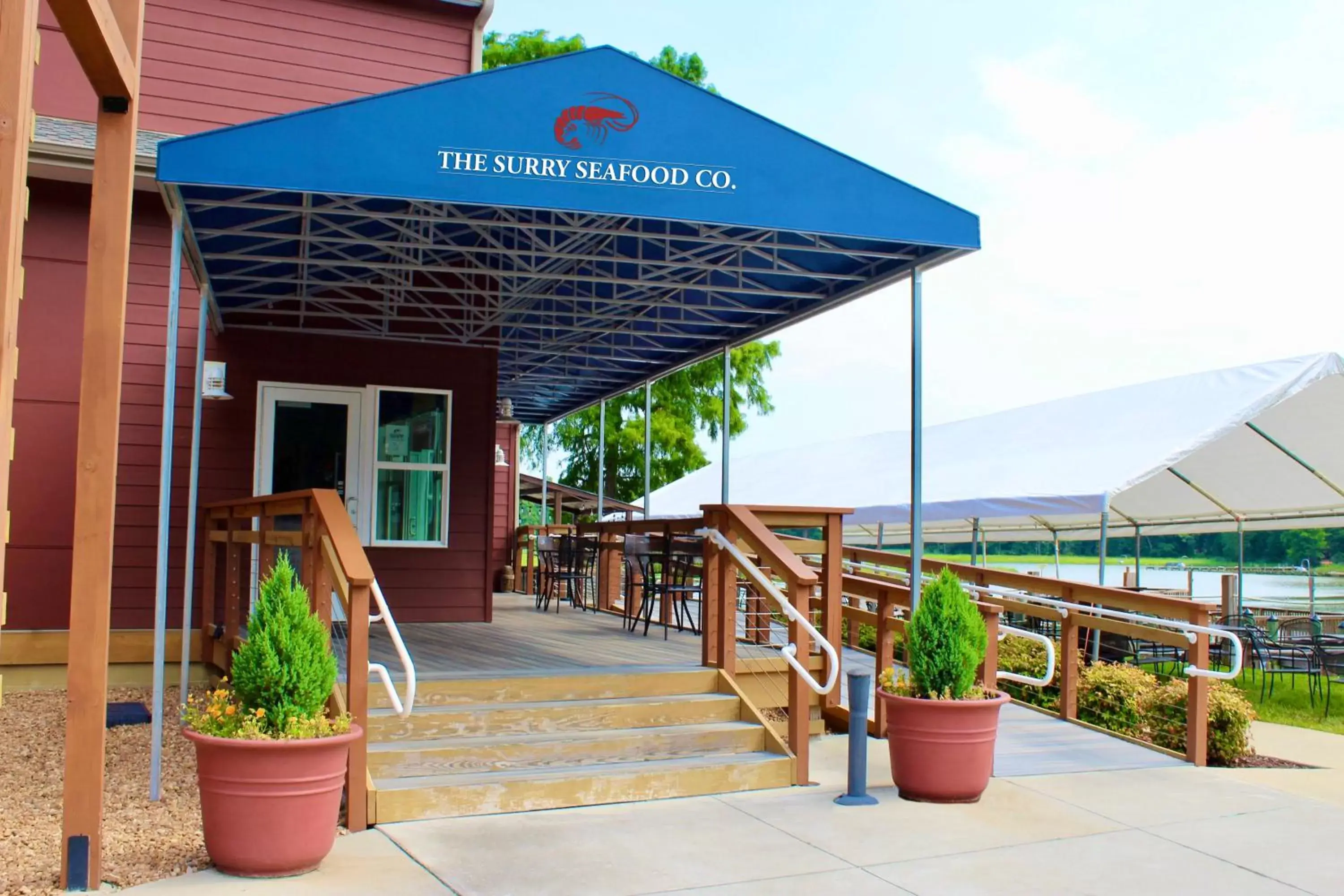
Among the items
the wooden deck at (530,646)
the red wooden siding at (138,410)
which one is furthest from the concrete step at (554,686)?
the red wooden siding at (138,410)

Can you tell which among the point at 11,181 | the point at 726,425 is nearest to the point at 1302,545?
the point at 726,425

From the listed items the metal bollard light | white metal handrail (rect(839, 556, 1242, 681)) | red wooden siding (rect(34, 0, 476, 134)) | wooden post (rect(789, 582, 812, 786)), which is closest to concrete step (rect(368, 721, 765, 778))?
wooden post (rect(789, 582, 812, 786))

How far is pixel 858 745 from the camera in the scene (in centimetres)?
614

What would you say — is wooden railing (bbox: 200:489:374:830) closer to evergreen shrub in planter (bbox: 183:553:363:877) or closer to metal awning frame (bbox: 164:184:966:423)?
evergreen shrub in planter (bbox: 183:553:363:877)

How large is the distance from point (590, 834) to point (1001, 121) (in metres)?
41.7

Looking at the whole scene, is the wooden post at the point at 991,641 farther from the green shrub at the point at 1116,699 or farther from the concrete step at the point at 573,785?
the concrete step at the point at 573,785

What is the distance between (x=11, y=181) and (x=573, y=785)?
3.80 m

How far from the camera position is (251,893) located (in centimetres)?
448

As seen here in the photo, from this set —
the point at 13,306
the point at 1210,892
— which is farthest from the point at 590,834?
the point at 13,306

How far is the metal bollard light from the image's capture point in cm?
608

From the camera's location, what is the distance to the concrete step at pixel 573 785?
561 centimetres

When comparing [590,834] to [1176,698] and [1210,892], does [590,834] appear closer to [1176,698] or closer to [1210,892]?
[1210,892]

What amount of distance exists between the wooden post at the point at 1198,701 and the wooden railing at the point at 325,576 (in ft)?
17.1

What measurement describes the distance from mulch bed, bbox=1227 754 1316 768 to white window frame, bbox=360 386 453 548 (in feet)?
22.5
